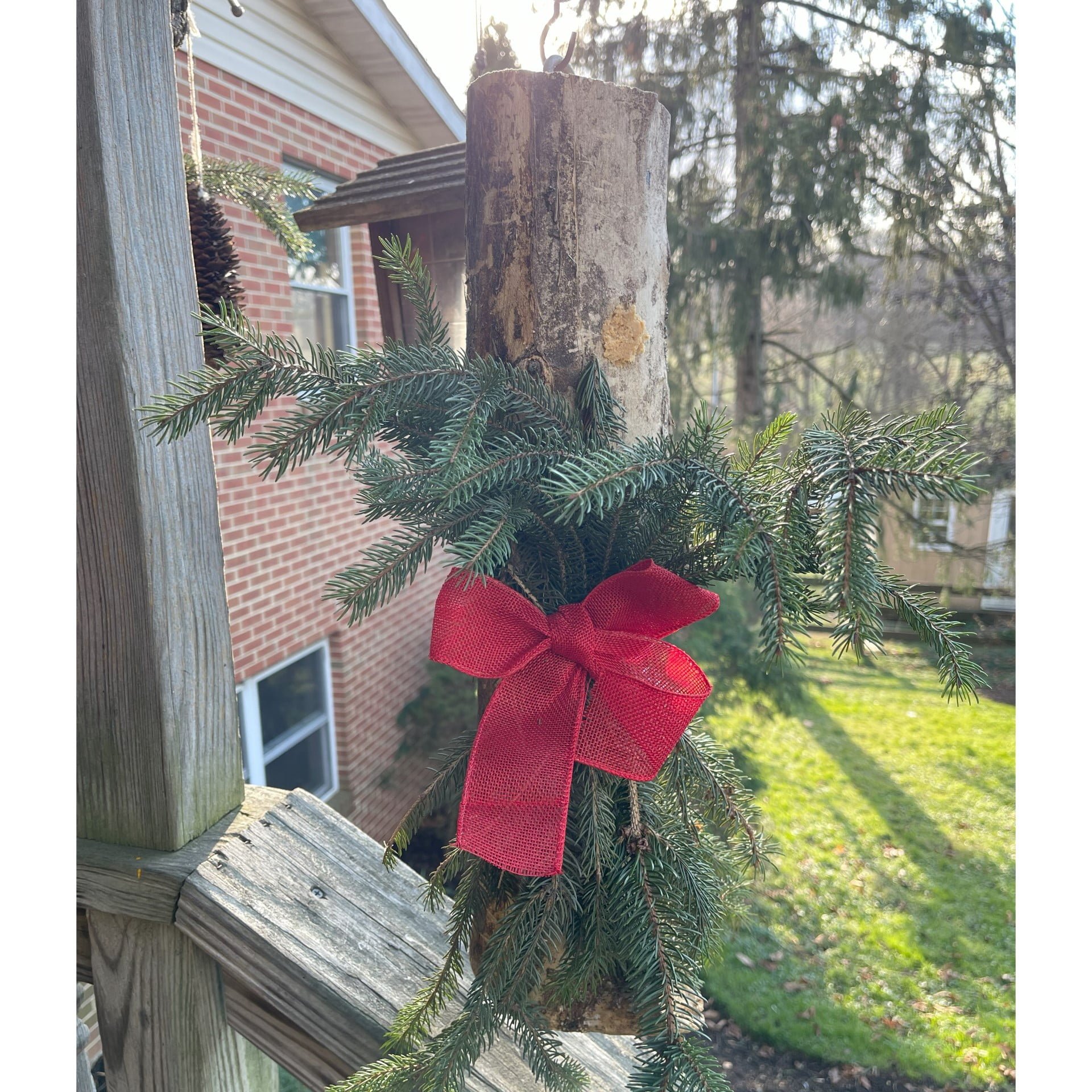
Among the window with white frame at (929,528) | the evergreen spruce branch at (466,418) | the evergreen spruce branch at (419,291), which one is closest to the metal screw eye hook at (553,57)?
the evergreen spruce branch at (419,291)

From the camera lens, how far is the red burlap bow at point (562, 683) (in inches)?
30.9

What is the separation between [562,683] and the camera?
822 mm

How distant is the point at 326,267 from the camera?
17.7ft

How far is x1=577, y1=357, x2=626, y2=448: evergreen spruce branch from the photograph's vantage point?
0.85 metres

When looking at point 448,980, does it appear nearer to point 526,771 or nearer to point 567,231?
point 526,771

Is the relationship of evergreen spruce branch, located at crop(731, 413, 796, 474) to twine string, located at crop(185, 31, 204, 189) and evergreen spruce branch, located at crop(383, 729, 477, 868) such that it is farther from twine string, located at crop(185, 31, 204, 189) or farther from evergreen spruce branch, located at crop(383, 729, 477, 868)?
twine string, located at crop(185, 31, 204, 189)

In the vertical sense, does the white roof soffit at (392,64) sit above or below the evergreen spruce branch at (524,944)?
above

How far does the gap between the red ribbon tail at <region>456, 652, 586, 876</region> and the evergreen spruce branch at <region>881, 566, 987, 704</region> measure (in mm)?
317

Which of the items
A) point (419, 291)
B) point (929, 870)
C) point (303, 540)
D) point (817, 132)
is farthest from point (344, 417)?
point (817, 132)

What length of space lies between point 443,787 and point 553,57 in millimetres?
856

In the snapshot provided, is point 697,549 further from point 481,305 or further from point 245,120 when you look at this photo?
point 245,120

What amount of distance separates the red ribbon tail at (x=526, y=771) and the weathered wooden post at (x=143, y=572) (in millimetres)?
469

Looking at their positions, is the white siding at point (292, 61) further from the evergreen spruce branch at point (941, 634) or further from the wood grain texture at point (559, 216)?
the evergreen spruce branch at point (941, 634)

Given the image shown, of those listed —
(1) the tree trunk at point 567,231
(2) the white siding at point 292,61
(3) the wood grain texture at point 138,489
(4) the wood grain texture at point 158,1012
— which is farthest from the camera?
(2) the white siding at point 292,61
